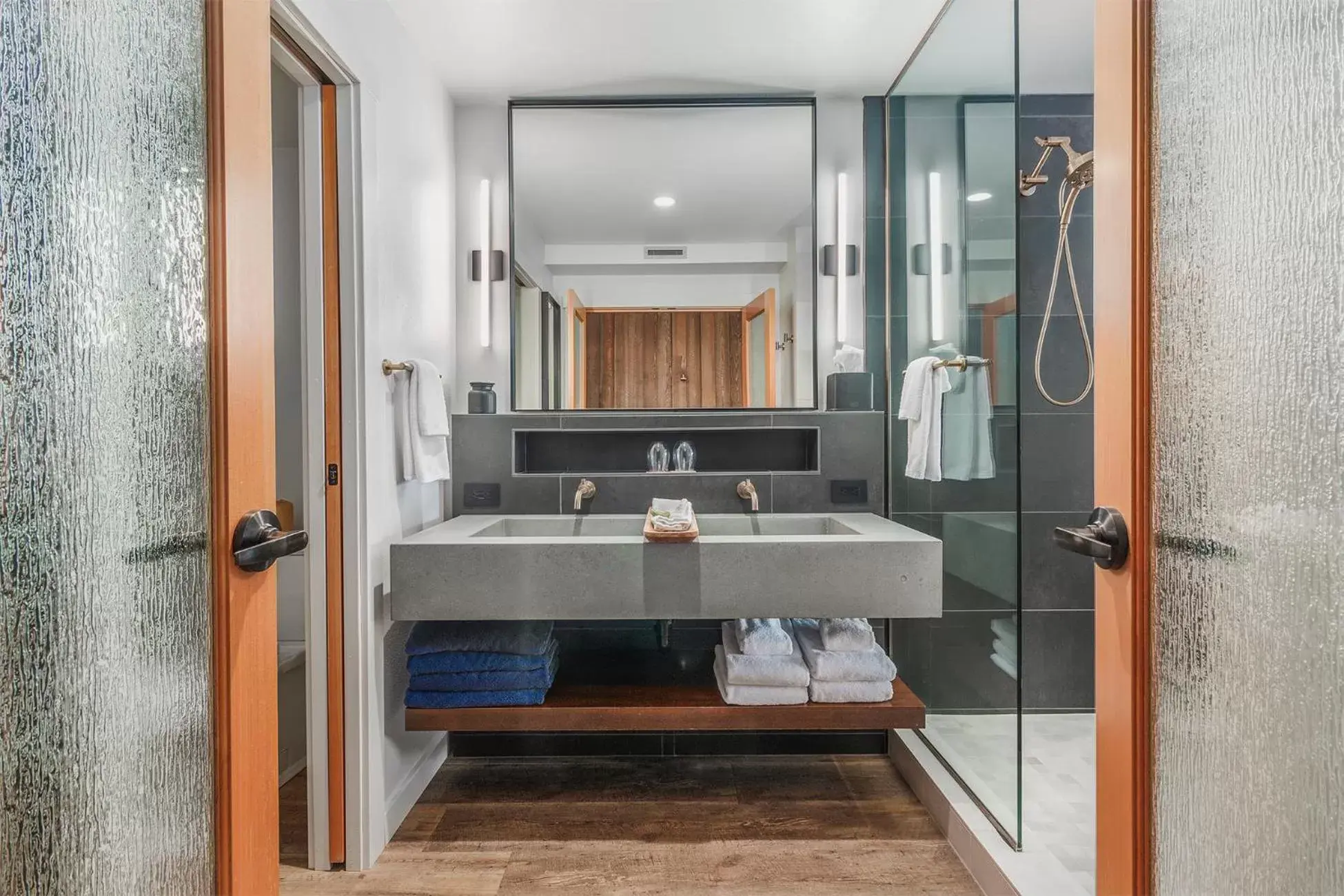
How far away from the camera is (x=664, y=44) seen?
2004 mm

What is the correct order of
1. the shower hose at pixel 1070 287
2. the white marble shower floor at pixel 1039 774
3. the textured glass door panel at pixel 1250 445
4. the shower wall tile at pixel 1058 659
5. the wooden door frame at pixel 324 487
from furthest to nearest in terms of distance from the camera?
1. the shower wall tile at pixel 1058 659
2. the shower hose at pixel 1070 287
3. the wooden door frame at pixel 324 487
4. the white marble shower floor at pixel 1039 774
5. the textured glass door panel at pixel 1250 445

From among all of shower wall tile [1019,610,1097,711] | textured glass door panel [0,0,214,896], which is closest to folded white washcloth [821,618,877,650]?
shower wall tile [1019,610,1097,711]

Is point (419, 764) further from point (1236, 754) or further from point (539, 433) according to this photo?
point (1236, 754)

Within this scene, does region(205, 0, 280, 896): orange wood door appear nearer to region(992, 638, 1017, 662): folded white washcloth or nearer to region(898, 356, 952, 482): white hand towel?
region(992, 638, 1017, 662): folded white washcloth

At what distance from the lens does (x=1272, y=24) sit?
0.65 meters

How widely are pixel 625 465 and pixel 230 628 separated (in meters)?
1.61

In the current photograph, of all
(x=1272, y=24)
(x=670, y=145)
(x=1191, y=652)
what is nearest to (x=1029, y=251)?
(x=670, y=145)

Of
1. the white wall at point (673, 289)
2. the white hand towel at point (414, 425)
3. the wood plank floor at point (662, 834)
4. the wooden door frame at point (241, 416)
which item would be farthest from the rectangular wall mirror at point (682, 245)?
the wooden door frame at point (241, 416)

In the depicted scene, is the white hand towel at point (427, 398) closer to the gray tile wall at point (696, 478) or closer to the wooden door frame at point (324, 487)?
the wooden door frame at point (324, 487)

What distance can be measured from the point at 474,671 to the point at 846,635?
41.2 inches

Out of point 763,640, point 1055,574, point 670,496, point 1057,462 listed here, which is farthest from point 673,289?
point 1055,574

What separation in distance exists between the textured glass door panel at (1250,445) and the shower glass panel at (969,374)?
798 millimetres

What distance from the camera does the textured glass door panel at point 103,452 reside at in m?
0.60

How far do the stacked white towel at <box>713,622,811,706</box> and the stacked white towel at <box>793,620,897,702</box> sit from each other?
37mm
